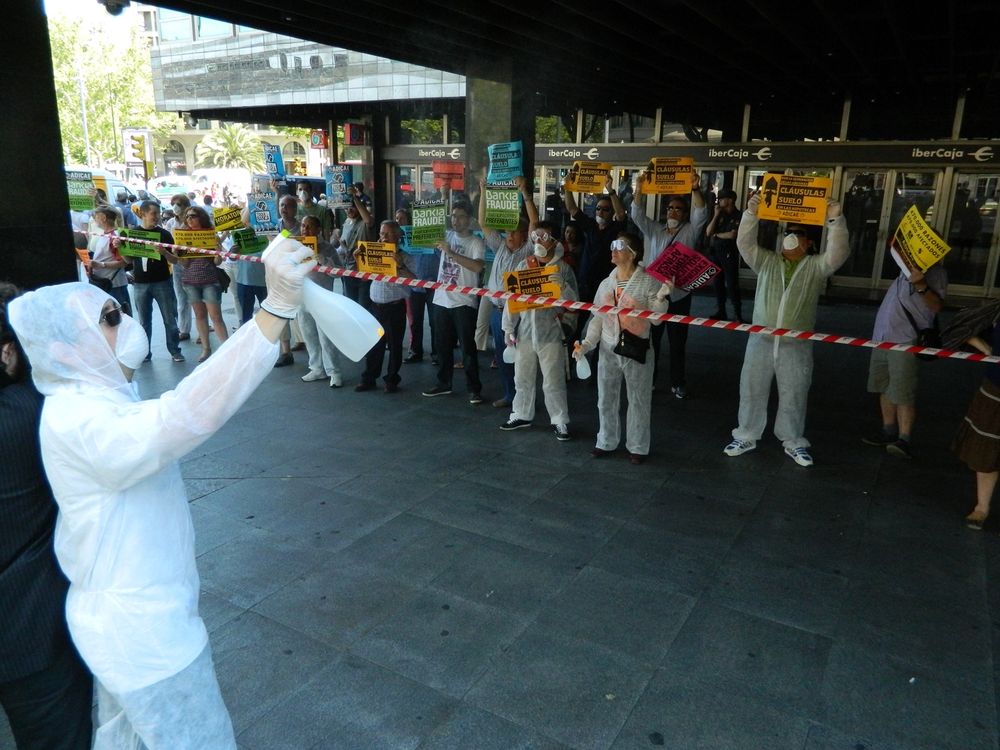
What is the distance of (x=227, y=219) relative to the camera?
8469mm

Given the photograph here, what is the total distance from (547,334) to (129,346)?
458 centimetres

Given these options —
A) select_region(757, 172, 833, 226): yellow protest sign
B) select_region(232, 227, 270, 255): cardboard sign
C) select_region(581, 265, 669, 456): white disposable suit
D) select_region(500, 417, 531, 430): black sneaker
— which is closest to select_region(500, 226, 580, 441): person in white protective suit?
select_region(500, 417, 531, 430): black sneaker

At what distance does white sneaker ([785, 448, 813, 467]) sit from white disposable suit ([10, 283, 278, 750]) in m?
5.04

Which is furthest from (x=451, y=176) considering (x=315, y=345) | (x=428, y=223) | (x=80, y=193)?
(x=428, y=223)

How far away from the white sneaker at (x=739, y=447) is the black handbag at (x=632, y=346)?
121 centimetres

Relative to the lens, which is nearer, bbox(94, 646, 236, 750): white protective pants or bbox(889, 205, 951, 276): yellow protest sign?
bbox(94, 646, 236, 750): white protective pants

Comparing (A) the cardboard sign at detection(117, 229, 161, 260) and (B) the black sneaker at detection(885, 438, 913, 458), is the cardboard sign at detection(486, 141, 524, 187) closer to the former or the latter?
(A) the cardboard sign at detection(117, 229, 161, 260)

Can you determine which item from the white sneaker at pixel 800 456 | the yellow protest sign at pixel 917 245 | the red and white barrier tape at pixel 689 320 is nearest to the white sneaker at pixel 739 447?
the white sneaker at pixel 800 456

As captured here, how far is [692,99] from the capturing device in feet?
46.4

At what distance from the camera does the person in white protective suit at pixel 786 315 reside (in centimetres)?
554

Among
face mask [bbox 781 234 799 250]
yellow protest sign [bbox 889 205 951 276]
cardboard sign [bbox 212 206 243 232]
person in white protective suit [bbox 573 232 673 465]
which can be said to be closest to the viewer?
yellow protest sign [bbox 889 205 951 276]

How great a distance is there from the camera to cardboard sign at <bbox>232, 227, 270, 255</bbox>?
788 cm

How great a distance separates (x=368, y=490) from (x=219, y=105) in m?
17.5

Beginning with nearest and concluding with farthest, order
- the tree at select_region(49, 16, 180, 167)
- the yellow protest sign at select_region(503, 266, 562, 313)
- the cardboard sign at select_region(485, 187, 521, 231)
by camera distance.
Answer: the yellow protest sign at select_region(503, 266, 562, 313), the cardboard sign at select_region(485, 187, 521, 231), the tree at select_region(49, 16, 180, 167)
